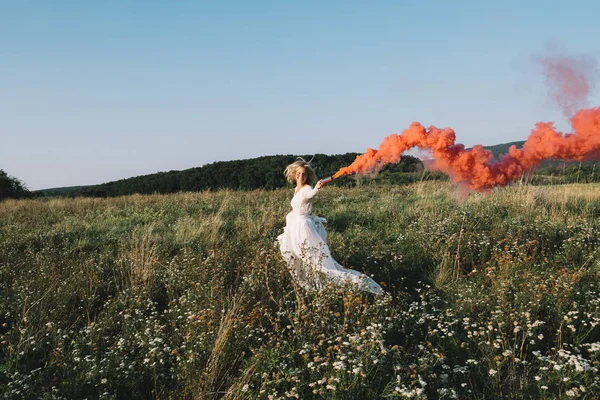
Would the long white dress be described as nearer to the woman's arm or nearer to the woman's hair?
Answer: the woman's arm

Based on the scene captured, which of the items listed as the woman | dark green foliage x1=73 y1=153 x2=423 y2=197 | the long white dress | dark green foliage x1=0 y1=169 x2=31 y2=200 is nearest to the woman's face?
the woman

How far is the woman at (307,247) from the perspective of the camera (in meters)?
6.38

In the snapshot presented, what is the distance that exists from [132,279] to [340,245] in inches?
158

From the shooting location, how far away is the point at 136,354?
4.98 metres

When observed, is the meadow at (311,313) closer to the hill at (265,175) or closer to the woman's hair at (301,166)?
the woman's hair at (301,166)

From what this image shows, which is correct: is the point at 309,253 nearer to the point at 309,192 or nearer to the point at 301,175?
the point at 309,192

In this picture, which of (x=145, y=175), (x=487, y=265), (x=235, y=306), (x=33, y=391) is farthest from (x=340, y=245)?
(x=145, y=175)

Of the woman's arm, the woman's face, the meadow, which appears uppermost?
the woman's face

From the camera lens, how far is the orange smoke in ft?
20.4

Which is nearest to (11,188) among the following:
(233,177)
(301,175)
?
(233,177)

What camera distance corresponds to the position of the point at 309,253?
6867 millimetres

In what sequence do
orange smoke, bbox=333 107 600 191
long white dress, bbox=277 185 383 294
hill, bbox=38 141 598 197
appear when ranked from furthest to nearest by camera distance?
hill, bbox=38 141 598 197 < long white dress, bbox=277 185 383 294 < orange smoke, bbox=333 107 600 191

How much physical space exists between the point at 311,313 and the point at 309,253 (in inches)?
79.6

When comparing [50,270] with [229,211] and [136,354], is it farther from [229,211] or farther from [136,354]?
[229,211]
